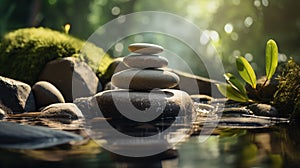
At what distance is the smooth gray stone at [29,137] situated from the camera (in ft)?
10.9

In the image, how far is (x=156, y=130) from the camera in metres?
4.23

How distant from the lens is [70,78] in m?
7.36

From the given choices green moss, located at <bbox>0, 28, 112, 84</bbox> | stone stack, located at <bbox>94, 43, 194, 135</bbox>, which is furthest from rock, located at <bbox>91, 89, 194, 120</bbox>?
green moss, located at <bbox>0, 28, 112, 84</bbox>

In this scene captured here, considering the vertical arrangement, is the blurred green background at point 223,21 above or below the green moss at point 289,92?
above

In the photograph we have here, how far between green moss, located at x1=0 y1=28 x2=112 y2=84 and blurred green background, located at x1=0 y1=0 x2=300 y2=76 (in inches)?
172

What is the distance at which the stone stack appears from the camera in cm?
534

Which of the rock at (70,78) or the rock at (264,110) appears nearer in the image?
the rock at (264,110)

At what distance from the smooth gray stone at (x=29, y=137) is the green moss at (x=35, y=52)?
4.22 m

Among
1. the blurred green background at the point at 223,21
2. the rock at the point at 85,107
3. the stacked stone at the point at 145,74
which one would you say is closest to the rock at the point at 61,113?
the rock at the point at 85,107

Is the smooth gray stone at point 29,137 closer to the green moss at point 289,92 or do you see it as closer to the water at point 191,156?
the water at point 191,156

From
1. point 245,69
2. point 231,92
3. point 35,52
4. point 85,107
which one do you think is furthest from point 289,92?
point 35,52

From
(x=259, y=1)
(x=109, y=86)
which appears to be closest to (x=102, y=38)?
(x=259, y=1)

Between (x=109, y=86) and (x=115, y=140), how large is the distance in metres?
4.05

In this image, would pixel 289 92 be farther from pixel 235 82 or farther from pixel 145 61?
pixel 145 61
